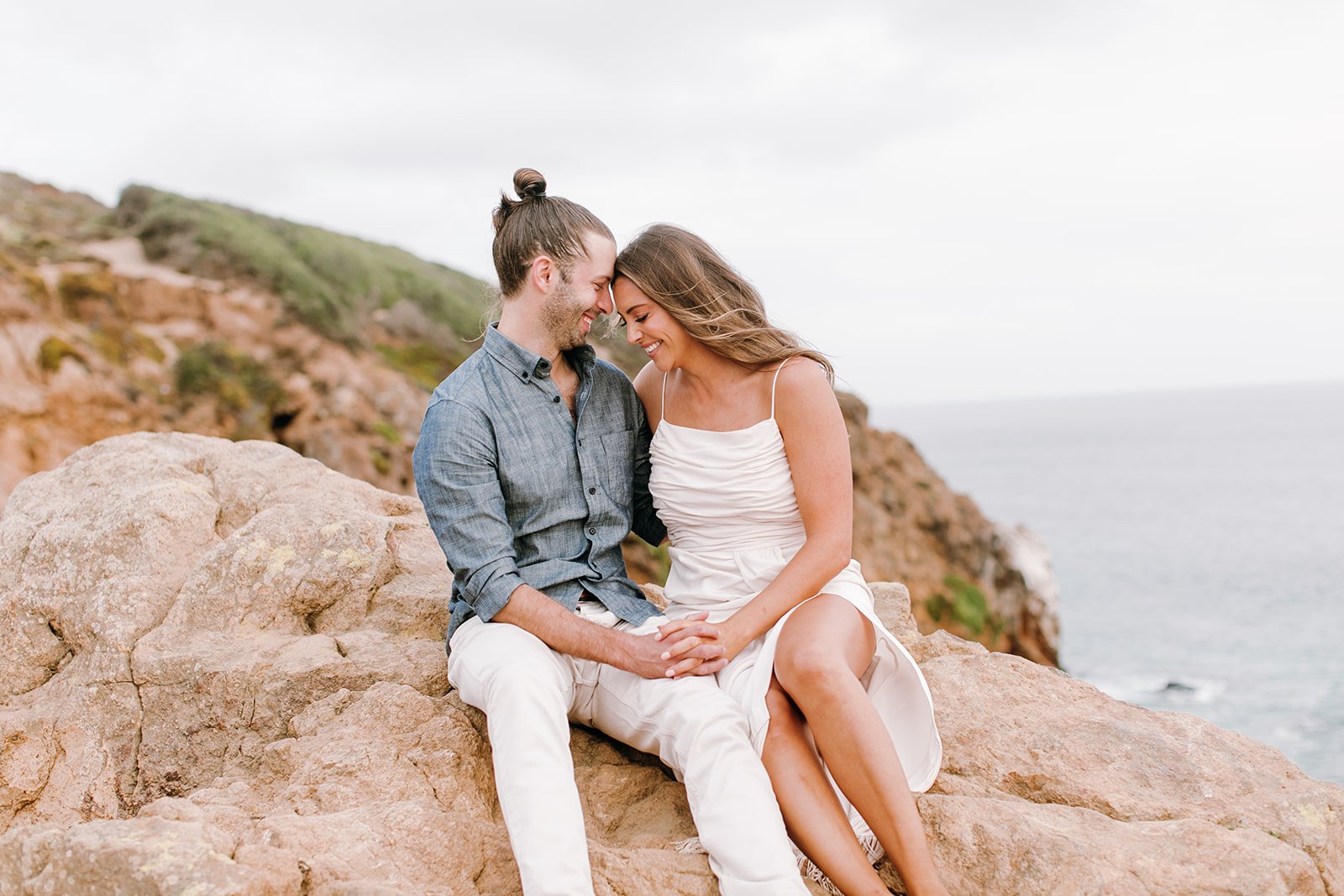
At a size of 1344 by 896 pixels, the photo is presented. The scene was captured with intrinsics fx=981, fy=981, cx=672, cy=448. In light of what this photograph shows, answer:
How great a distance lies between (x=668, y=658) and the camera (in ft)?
11.8

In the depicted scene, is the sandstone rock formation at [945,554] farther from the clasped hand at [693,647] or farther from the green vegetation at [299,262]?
the clasped hand at [693,647]

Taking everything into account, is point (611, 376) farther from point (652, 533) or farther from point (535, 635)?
point (535, 635)

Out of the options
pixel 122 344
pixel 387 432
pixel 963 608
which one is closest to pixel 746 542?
pixel 387 432

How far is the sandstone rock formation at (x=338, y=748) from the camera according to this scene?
10.2 feet

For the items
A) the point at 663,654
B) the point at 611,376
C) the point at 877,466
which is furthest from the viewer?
the point at 877,466

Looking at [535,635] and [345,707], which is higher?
[535,635]

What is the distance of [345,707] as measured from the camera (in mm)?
3949

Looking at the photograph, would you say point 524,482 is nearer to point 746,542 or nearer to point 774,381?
point 746,542

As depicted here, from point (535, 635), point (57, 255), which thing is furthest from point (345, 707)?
point (57, 255)

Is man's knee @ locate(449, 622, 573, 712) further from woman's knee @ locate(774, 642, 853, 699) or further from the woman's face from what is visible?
the woman's face

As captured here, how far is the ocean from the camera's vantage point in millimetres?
24109

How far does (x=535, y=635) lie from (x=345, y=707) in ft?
2.90

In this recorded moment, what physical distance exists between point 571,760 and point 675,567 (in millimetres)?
1189

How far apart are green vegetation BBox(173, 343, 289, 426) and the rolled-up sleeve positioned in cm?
1228
